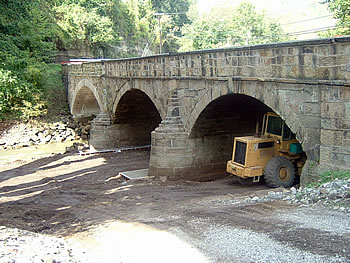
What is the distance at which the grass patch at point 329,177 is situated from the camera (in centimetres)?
885

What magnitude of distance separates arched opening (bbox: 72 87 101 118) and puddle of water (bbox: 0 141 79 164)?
15.8ft

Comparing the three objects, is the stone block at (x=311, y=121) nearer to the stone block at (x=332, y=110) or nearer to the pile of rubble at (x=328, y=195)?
the stone block at (x=332, y=110)

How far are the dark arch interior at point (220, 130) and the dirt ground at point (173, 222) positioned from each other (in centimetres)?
101

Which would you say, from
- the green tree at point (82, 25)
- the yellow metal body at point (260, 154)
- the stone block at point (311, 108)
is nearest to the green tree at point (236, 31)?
the green tree at point (82, 25)

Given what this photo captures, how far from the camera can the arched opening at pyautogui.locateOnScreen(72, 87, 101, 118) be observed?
103 feet

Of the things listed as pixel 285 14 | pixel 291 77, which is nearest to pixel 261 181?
pixel 291 77

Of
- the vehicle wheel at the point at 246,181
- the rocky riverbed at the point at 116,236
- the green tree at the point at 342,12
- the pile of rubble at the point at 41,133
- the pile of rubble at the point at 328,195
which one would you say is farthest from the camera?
the pile of rubble at the point at 41,133

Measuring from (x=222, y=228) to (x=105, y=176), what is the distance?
10.6m

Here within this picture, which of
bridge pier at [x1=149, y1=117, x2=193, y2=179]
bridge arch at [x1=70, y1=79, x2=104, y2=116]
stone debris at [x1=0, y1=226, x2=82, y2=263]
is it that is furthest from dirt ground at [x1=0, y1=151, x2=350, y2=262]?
bridge arch at [x1=70, y1=79, x2=104, y2=116]

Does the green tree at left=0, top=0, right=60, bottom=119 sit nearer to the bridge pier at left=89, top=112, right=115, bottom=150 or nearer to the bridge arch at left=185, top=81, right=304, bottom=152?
the bridge pier at left=89, top=112, right=115, bottom=150

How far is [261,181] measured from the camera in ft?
45.4

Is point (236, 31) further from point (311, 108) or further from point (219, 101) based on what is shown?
point (311, 108)

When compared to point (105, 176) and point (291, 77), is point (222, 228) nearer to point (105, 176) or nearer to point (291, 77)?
point (291, 77)

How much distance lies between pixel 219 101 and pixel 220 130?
87.4 inches
